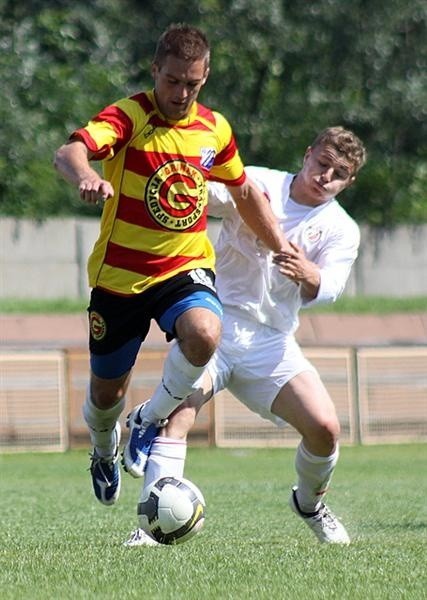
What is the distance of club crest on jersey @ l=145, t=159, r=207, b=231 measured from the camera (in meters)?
6.46

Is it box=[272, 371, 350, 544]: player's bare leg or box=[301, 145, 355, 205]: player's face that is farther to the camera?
box=[301, 145, 355, 205]: player's face

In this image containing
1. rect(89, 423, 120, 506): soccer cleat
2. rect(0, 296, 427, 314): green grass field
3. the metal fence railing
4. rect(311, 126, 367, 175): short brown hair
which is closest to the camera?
rect(311, 126, 367, 175): short brown hair

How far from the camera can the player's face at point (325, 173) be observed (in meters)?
7.32

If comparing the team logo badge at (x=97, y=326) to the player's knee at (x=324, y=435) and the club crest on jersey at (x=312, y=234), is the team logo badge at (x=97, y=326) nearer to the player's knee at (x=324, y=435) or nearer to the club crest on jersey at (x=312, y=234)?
the player's knee at (x=324, y=435)

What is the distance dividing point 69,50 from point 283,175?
71.1ft

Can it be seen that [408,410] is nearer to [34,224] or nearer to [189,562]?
[34,224]

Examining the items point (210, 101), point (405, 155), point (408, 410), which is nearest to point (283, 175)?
point (408, 410)

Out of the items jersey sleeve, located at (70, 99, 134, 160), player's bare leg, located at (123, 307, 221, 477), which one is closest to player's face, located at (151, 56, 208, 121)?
jersey sleeve, located at (70, 99, 134, 160)

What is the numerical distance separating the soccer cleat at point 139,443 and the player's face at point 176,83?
1.38m

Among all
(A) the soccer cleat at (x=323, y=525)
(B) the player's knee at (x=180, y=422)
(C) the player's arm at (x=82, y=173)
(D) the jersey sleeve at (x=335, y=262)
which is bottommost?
(A) the soccer cleat at (x=323, y=525)

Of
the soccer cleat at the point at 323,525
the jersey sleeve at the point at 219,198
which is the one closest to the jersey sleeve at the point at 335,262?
the jersey sleeve at the point at 219,198

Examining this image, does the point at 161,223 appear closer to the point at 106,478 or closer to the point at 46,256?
the point at 106,478

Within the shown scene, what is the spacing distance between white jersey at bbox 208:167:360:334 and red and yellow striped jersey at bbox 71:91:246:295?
2.06 feet

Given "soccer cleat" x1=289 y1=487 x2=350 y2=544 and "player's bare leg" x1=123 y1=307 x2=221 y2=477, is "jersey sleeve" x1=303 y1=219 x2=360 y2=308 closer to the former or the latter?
"player's bare leg" x1=123 y1=307 x2=221 y2=477
